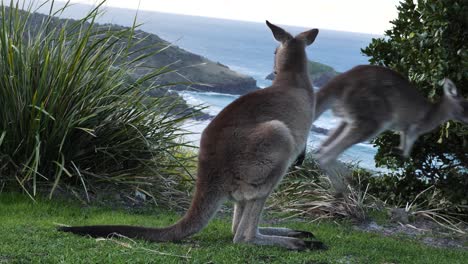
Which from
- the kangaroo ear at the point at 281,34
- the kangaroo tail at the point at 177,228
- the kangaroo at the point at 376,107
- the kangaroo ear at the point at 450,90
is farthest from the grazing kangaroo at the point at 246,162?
the kangaroo ear at the point at 450,90

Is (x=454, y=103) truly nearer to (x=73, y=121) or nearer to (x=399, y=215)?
(x=399, y=215)

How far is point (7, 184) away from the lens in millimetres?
Answer: 8148

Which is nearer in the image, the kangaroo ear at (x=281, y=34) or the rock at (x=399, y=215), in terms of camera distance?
the kangaroo ear at (x=281, y=34)

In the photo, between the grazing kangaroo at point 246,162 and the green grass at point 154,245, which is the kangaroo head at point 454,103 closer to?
the green grass at point 154,245

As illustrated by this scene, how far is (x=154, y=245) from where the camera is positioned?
571 centimetres

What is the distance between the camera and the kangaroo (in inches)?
269

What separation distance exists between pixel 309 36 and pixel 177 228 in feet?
7.23

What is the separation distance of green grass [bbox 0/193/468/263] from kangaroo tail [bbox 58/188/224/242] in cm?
8

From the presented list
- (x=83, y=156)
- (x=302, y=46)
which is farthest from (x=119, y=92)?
(x=302, y=46)

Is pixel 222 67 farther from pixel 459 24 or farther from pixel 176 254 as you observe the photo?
pixel 176 254

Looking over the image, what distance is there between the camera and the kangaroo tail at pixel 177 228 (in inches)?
228

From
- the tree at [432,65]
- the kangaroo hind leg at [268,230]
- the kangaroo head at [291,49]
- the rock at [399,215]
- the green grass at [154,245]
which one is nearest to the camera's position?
the green grass at [154,245]

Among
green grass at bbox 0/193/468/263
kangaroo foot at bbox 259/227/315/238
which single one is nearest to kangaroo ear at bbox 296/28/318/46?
kangaroo foot at bbox 259/227/315/238

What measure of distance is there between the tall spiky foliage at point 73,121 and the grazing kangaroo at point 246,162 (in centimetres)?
253
